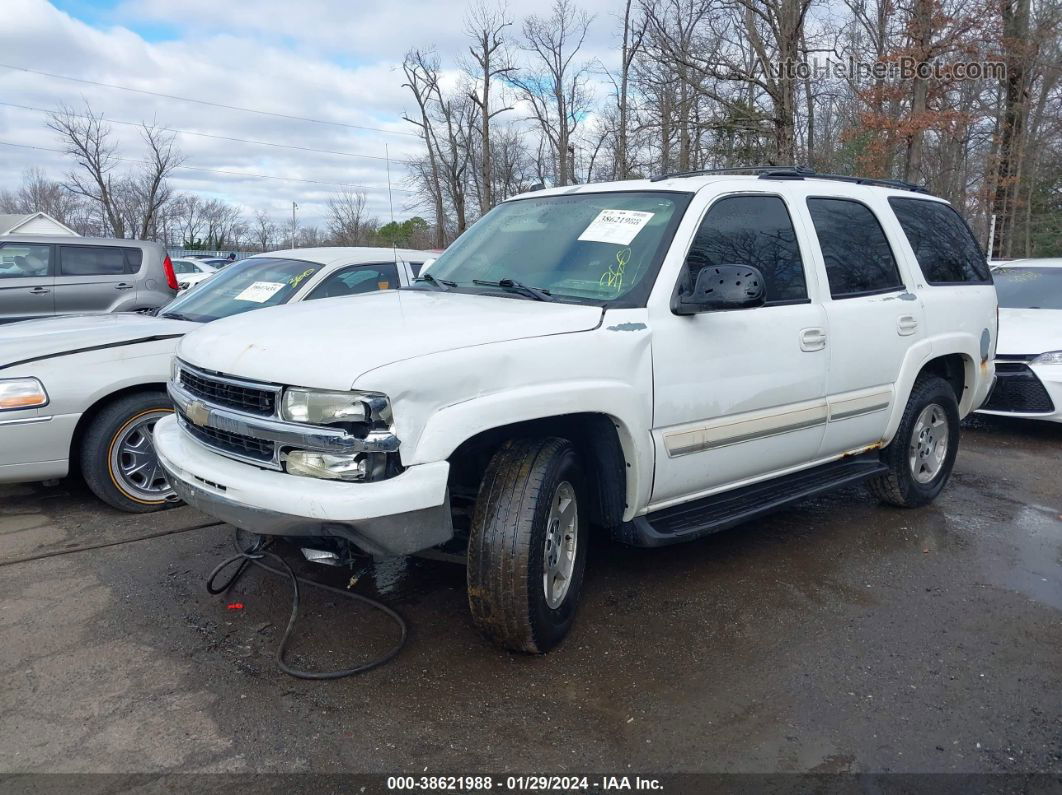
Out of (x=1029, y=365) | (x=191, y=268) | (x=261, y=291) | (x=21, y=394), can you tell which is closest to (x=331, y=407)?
(x=21, y=394)

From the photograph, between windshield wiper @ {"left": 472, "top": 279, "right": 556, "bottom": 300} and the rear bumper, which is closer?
the rear bumper

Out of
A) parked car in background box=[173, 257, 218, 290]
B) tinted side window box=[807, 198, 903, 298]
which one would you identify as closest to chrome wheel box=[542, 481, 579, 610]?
tinted side window box=[807, 198, 903, 298]

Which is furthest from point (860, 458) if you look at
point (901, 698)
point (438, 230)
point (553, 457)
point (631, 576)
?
point (438, 230)

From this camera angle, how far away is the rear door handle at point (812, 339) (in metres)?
4.15

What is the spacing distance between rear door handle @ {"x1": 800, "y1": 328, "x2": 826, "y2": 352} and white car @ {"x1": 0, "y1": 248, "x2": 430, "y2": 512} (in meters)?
3.36

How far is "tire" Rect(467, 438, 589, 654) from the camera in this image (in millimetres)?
3092

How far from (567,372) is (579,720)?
1.28 meters

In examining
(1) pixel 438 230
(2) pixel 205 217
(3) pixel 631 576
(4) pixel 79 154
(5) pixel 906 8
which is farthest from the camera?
(2) pixel 205 217

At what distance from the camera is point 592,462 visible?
3607 millimetres

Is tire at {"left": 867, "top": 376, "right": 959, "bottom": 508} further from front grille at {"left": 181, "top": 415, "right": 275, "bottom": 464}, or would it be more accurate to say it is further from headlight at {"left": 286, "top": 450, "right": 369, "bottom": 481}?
front grille at {"left": 181, "top": 415, "right": 275, "bottom": 464}

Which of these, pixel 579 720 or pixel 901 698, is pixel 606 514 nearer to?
pixel 579 720

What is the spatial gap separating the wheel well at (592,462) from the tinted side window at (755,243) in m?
0.84

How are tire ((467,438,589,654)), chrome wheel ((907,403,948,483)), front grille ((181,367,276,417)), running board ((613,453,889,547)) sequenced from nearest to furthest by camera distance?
front grille ((181,367,276,417)) < tire ((467,438,589,654)) < running board ((613,453,889,547)) < chrome wheel ((907,403,948,483))

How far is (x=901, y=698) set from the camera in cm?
314
